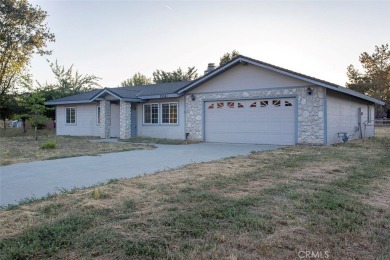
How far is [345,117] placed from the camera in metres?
16.3

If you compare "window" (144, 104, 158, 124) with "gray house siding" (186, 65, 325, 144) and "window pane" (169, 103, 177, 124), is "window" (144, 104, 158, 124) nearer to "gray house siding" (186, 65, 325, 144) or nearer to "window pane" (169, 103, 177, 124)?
"window pane" (169, 103, 177, 124)

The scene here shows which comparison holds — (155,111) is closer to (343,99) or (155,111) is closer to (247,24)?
(247,24)

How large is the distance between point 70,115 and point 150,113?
7869 mm

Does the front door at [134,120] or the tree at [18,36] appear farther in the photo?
the tree at [18,36]

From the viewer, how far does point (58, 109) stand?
2422 cm

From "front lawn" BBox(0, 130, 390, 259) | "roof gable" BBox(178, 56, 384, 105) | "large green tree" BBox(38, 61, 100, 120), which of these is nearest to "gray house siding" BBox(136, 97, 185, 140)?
"roof gable" BBox(178, 56, 384, 105)

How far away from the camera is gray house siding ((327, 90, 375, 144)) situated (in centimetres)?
1405

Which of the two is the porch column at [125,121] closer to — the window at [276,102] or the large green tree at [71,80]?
the window at [276,102]

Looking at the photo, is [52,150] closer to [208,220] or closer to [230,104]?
[230,104]

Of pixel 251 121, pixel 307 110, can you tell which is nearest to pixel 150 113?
pixel 251 121

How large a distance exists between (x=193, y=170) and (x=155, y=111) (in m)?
12.3

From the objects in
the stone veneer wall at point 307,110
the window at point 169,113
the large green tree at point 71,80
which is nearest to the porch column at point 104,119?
the window at point 169,113

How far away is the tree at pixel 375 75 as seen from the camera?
44.1 meters

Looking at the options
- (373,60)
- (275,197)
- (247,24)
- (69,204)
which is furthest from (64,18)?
(373,60)
